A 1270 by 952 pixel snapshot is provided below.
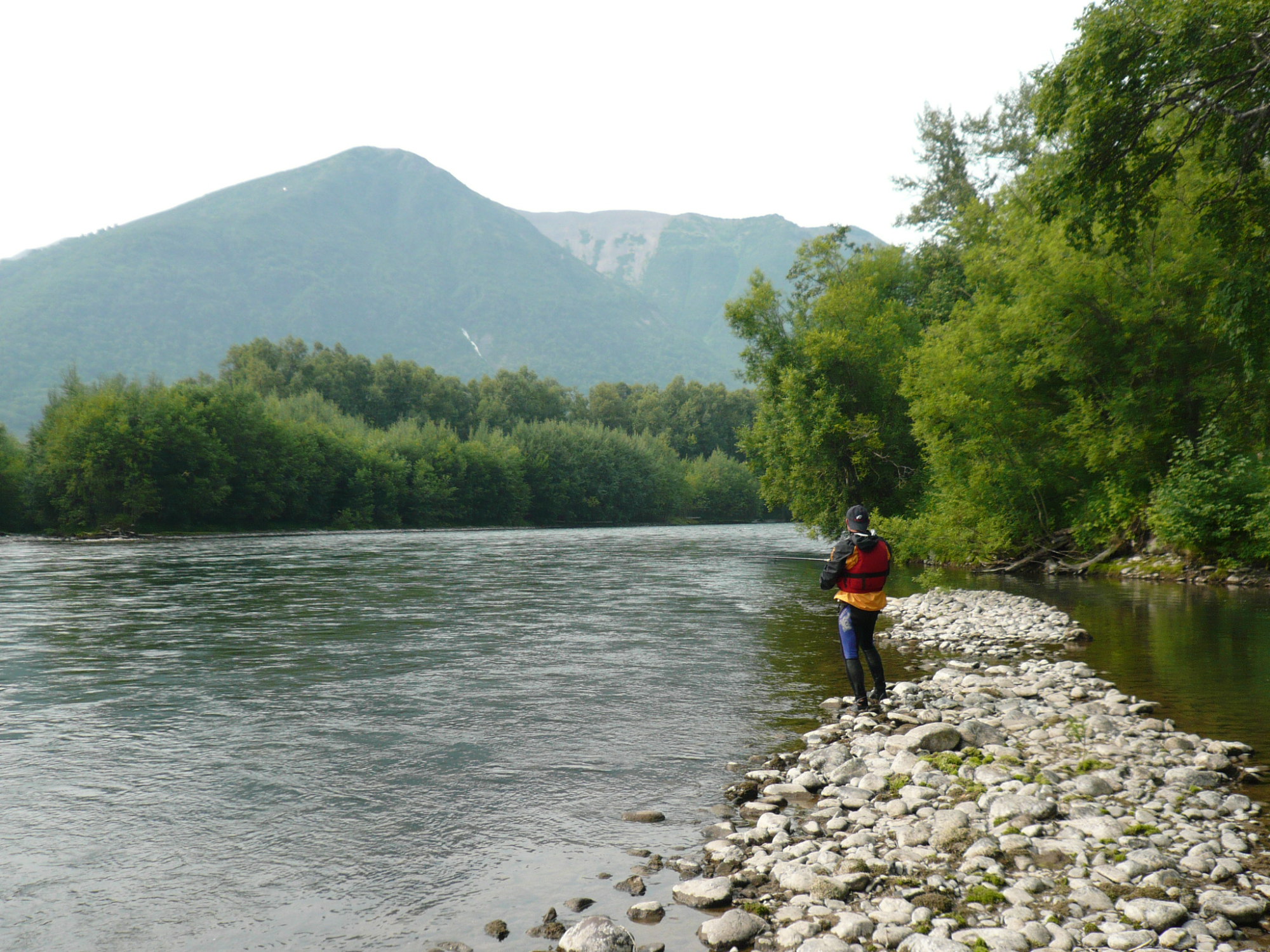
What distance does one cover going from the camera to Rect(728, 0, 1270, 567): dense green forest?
53.0ft

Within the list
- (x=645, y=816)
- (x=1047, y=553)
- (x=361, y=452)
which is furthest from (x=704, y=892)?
(x=361, y=452)

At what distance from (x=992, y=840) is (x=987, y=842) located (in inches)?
4.4

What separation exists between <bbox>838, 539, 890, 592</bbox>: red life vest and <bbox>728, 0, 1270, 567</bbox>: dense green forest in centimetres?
974

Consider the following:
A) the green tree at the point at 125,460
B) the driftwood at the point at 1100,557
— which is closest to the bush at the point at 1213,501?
the driftwood at the point at 1100,557

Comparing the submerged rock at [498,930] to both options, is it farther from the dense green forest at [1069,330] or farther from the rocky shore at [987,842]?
the dense green forest at [1069,330]

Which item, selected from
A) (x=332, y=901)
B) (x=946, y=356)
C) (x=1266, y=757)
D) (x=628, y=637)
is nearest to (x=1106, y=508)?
(x=946, y=356)

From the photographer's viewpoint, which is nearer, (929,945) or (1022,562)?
(929,945)

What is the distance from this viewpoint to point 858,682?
1148 cm

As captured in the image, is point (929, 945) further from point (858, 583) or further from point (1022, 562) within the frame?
point (1022, 562)

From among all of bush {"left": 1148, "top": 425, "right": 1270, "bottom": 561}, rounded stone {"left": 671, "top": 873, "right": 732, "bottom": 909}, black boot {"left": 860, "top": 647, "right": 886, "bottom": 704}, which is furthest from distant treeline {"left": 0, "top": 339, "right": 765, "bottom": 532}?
rounded stone {"left": 671, "top": 873, "right": 732, "bottom": 909}

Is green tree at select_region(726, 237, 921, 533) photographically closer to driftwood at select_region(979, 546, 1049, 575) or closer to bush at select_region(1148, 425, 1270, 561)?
driftwood at select_region(979, 546, 1049, 575)

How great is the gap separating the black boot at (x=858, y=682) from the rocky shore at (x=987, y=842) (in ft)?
1.32

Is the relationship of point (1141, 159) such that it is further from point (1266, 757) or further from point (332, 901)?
point (332, 901)

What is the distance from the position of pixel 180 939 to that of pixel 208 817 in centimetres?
248
